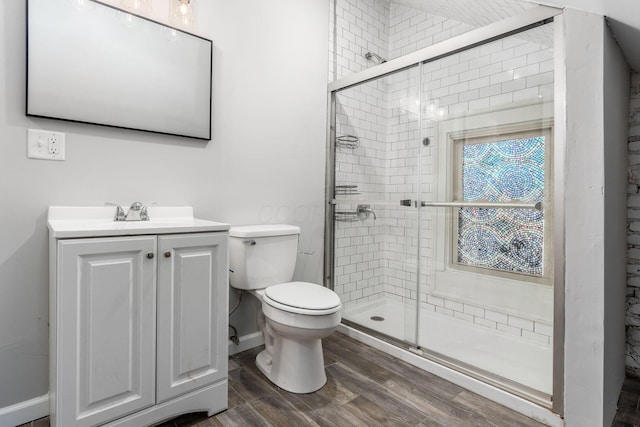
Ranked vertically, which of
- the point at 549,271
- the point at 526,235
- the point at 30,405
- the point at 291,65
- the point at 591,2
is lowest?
the point at 30,405

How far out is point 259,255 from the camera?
1.97 metres

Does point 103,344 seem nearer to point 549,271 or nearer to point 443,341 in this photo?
point 443,341

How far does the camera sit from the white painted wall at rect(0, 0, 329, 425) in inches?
57.5

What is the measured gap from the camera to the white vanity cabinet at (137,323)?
1.21 m

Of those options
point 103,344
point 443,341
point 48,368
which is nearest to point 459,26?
point 443,341

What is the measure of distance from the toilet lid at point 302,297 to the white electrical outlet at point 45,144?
1194 millimetres

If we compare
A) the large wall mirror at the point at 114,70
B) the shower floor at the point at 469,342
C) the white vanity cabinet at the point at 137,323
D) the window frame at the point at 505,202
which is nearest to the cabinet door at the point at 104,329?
the white vanity cabinet at the point at 137,323

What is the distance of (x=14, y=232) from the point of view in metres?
1.47

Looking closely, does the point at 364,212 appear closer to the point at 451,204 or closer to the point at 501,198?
the point at 451,204

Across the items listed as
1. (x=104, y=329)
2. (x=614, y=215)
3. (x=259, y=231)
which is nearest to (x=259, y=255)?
(x=259, y=231)

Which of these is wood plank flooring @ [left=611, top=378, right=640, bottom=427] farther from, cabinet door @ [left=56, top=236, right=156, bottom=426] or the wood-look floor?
cabinet door @ [left=56, top=236, right=156, bottom=426]

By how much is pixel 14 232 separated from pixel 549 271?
8.44 ft

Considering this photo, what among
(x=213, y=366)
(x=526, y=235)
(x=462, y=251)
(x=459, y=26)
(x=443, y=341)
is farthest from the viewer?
→ (x=459, y=26)

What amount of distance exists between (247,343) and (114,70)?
5.73ft
